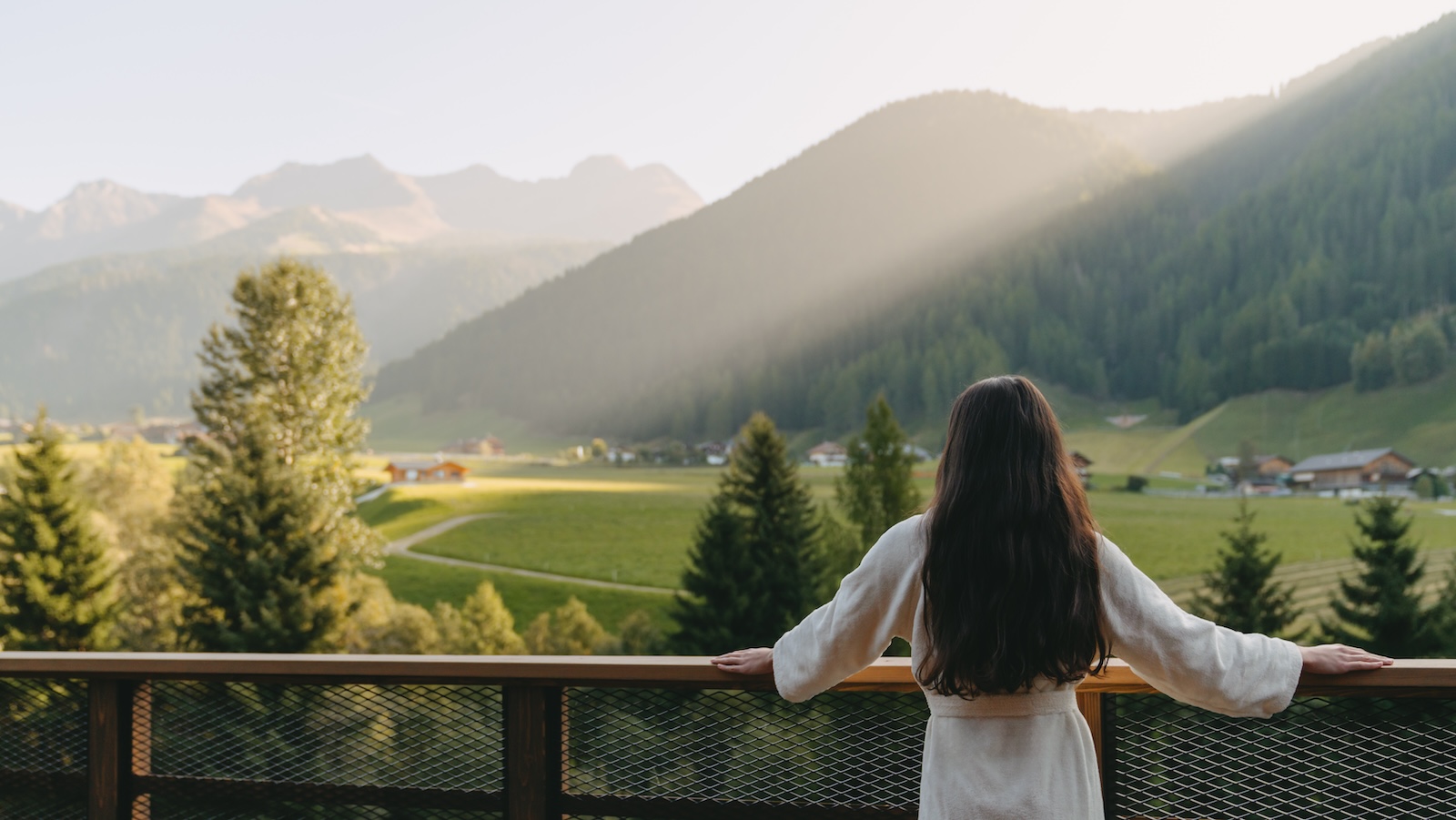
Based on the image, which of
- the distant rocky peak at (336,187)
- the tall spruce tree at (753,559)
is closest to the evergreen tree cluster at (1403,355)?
the tall spruce tree at (753,559)

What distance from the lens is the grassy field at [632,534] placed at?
3578cm

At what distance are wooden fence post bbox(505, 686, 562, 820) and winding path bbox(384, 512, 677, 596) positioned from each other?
114ft

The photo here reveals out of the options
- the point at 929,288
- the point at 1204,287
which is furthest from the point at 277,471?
the point at 1204,287

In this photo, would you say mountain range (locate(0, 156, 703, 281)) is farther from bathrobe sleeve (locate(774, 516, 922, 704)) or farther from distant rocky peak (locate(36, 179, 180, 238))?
bathrobe sleeve (locate(774, 516, 922, 704))

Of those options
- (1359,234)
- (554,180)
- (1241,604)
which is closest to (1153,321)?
(1359,234)

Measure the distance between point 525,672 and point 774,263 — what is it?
77766mm

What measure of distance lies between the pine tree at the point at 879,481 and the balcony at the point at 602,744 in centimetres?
3084

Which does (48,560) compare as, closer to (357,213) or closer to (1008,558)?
(1008,558)

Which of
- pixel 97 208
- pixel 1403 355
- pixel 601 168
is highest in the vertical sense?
pixel 601 168

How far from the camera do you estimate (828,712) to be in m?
1.75

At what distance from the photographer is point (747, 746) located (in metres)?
1.86

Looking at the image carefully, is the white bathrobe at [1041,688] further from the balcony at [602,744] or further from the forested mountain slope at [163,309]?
the forested mountain slope at [163,309]

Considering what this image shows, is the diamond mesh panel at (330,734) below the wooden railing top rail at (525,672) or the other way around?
below

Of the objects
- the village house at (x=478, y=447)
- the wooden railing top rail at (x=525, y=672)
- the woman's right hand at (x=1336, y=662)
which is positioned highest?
the woman's right hand at (x=1336, y=662)
